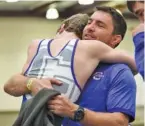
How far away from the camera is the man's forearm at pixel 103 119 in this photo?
4.82 ft

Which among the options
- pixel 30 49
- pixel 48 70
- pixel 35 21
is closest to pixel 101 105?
pixel 48 70

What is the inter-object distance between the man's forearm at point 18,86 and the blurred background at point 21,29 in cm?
377

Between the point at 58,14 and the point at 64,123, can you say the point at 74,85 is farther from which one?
the point at 58,14

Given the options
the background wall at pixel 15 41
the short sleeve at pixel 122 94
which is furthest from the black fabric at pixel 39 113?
the background wall at pixel 15 41

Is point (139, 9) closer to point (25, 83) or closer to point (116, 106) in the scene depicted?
point (116, 106)

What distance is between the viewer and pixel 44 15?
5977mm

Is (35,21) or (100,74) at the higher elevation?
(100,74)

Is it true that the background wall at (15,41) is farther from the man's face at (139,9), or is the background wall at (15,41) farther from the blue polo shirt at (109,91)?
the man's face at (139,9)

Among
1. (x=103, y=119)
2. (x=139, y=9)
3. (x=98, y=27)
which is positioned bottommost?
(x=103, y=119)

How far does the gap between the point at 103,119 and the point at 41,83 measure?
0.30 metres

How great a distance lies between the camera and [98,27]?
175cm

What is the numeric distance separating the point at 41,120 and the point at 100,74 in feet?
1.40

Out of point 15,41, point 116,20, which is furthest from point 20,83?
point 15,41

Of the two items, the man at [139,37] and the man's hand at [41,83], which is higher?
the man at [139,37]
